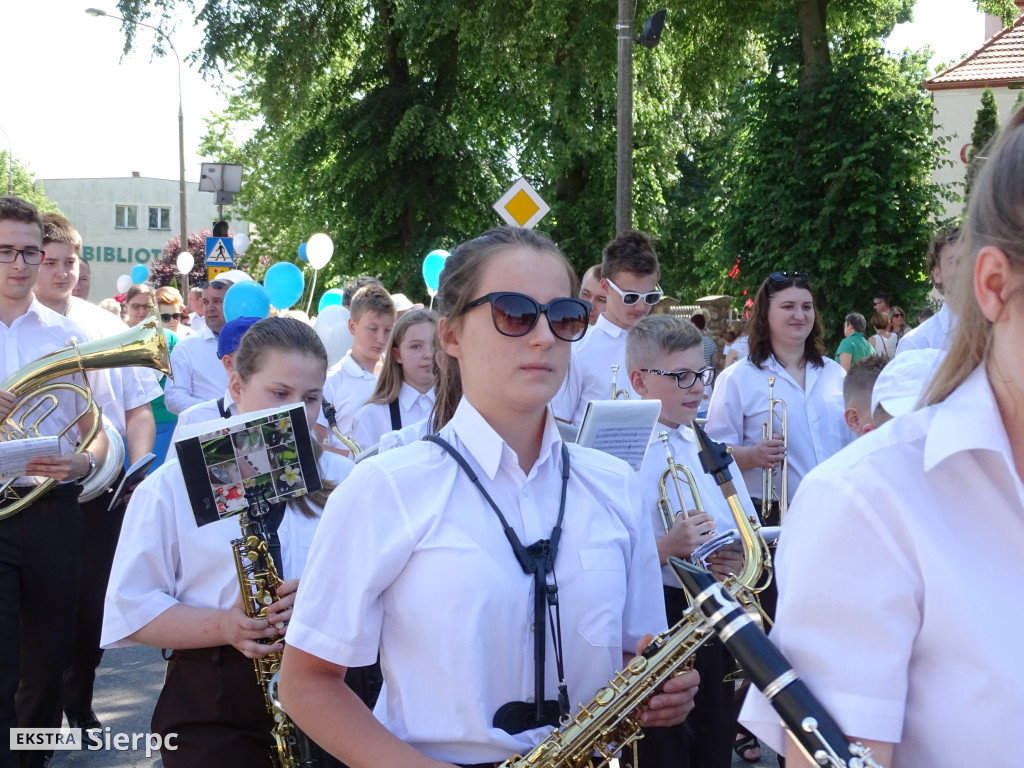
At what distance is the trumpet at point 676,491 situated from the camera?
4000 millimetres

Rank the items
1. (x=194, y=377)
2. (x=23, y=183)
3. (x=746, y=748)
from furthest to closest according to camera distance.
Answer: (x=23, y=183) → (x=194, y=377) → (x=746, y=748)

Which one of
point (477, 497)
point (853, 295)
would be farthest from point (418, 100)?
point (477, 497)

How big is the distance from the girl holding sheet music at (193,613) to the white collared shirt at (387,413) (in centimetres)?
262

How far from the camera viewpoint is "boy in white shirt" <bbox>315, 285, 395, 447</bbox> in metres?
6.86

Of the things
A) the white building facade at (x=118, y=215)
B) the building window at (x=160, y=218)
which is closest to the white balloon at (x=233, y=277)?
the white building facade at (x=118, y=215)

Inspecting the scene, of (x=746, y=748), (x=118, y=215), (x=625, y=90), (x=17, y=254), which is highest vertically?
(x=625, y=90)

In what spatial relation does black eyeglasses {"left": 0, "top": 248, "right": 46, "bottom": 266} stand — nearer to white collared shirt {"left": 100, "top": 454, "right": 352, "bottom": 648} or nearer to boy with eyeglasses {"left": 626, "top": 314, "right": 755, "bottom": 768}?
white collared shirt {"left": 100, "top": 454, "right": 352, "bottom": 648}

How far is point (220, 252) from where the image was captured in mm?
18188

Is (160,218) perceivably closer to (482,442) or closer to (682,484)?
(682,484)

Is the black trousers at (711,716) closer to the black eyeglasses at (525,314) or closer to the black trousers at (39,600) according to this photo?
the black eyeglasses at (525,314)

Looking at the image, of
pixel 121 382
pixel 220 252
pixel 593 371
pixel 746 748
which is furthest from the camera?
pixel 220 252

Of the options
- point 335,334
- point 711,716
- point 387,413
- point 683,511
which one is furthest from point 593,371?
point 335,334

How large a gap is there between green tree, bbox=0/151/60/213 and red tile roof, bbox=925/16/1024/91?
4813 centimetres

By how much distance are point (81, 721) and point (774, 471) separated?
370cm
